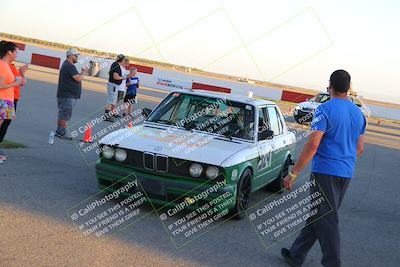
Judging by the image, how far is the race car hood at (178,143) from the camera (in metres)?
5.93

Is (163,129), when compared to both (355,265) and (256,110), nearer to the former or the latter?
(256,110)

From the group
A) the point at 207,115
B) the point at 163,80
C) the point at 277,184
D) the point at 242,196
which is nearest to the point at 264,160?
the point at 242,196

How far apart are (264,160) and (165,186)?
1731 millimetres

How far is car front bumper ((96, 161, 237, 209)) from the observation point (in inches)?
228

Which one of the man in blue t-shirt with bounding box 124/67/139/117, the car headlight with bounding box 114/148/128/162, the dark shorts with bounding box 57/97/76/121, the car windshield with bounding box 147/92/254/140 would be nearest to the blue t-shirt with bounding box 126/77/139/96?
the man in blue t-shirt with bounding box 124/67/139/117

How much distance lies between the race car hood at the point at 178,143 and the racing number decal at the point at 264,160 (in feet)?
1.07

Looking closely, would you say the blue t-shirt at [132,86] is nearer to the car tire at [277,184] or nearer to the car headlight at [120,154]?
the car tire at [277,184]

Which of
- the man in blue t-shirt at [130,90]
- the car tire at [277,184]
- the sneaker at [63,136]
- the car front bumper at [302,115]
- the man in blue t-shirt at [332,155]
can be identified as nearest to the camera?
the man in blue t-shirt at [332,155]

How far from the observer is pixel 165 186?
229 inches

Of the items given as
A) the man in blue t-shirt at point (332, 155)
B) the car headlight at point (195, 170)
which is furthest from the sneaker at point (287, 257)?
the car headlight at point (195, 170)

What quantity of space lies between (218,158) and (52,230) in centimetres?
194

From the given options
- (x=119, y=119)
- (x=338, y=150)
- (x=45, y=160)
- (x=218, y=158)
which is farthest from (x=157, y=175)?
(x=119, y=119)

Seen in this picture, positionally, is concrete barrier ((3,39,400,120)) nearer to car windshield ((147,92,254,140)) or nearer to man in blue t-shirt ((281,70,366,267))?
car windshield ((147,92,254,140))

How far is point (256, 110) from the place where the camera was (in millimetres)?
7191
